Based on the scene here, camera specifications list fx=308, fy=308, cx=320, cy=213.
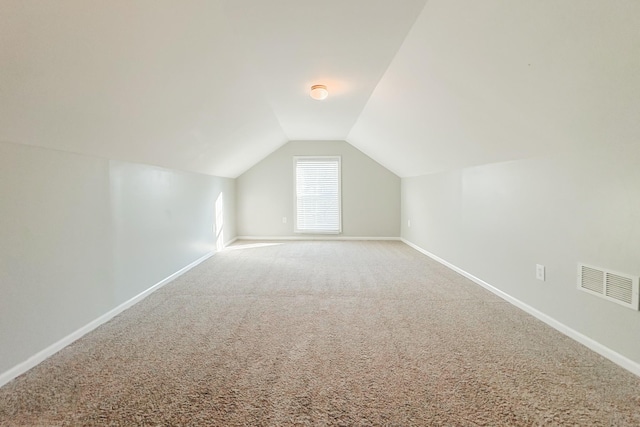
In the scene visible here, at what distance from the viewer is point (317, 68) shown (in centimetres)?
274

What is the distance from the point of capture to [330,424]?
132 centimetres

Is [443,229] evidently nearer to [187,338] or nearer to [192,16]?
[187,338]

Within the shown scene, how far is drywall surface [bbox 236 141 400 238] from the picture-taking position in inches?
250

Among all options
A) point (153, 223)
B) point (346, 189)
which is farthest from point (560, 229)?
A: point (346, 189)

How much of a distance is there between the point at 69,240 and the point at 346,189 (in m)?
4.89

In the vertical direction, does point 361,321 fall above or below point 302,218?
below

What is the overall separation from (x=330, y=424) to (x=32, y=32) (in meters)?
2.01

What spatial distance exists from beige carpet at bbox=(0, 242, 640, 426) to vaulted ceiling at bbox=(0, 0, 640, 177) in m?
1.29

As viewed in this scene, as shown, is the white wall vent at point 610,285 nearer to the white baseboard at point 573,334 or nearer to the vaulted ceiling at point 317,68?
the white baseboard at point 573,334

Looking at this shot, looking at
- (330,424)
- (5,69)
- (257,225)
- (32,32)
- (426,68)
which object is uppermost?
(426,68)

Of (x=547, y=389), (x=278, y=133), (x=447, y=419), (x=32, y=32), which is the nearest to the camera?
(x=32, y=32)

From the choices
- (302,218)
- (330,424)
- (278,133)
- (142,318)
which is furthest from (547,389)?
(302,218)

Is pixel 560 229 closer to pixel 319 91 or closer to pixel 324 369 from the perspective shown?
pixel 324 369

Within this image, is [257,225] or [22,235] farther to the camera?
[257,225]
